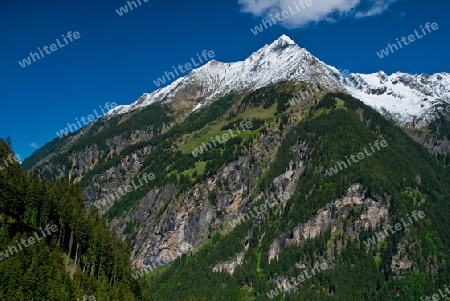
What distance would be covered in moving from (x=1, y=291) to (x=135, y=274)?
60835 mm

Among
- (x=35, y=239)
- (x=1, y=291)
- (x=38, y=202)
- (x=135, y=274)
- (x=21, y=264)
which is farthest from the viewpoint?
(x=135, y=274)

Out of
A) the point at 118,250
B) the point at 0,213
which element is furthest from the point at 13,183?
the point at 118,250

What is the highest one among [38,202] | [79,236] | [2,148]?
[2,148]

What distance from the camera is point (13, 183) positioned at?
10925cm

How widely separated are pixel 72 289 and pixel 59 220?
94.6 feet

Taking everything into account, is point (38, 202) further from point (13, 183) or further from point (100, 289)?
point (100, 289)

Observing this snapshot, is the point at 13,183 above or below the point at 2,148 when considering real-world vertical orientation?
below

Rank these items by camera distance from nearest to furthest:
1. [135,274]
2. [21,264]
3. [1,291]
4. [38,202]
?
[1,291] → [21,264] → [38,202] → [135,274]

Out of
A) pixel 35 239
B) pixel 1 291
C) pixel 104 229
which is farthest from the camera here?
pixel 104 229

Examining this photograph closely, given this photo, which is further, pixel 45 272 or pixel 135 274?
pixel 135 274

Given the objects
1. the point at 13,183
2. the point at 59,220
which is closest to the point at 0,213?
the point at 13,183

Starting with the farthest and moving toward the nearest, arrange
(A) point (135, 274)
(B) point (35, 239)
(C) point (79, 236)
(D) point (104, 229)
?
(A) point (135, 274) < (D) point (104, 229) < (C) point (79, 236) < (B) point (35, 239)

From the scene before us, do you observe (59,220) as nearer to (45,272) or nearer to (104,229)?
(104,229)

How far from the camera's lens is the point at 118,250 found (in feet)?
454
